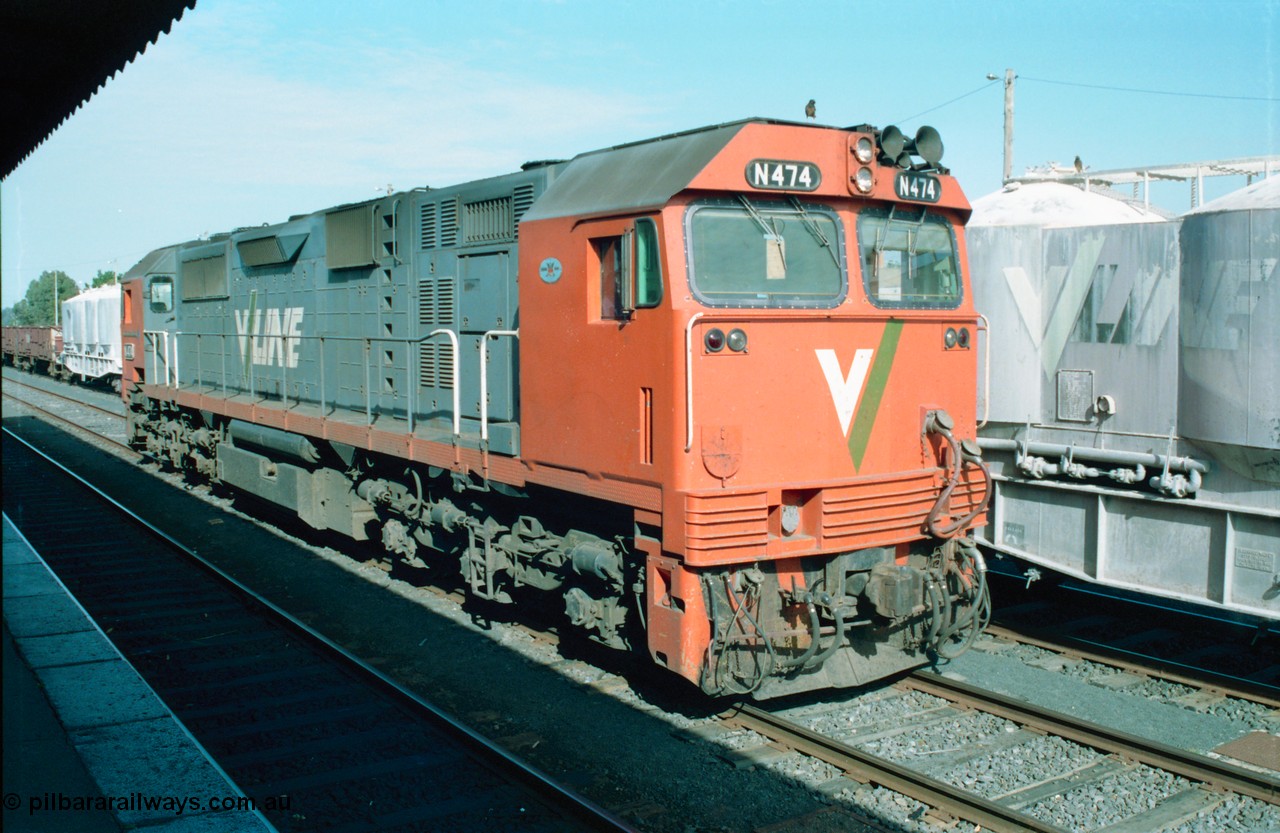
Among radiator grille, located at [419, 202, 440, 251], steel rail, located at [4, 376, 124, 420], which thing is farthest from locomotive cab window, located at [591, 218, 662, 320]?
steel rail, located at [4, 376, 124, 420]

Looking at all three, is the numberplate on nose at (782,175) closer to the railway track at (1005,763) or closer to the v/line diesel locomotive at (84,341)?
the railway track at (1005,763)

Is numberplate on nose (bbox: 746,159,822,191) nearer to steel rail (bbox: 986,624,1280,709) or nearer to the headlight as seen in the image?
the headlight

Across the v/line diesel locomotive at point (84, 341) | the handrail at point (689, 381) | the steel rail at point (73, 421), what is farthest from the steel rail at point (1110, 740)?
the v/line diesel locomotive at point (84, 341)

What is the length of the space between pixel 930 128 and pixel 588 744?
432 cm

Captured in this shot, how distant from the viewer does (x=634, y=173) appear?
625 cm

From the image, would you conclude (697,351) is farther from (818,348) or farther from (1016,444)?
(1016,444)

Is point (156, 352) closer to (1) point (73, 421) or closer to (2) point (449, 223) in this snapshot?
(2) point (449, 223)

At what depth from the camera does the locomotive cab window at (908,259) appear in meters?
Answer: 6.42

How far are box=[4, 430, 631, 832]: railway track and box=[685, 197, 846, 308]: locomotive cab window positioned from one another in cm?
284

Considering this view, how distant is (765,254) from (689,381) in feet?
3.21

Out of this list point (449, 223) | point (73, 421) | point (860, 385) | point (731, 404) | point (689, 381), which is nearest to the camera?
point (689, 381)

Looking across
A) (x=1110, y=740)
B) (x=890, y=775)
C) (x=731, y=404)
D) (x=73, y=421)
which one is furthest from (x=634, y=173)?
(x=73, y=421)

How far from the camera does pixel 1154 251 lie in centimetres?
790

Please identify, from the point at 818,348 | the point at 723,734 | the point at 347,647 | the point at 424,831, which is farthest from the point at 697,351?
the point at 347,647
